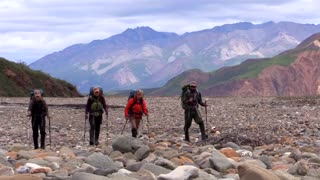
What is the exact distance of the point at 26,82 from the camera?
210 feet

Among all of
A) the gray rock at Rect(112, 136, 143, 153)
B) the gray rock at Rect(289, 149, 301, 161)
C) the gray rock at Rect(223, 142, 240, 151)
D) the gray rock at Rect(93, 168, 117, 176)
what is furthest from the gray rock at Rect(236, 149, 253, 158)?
the gray rock at Rect(93, 168, 117, 176)

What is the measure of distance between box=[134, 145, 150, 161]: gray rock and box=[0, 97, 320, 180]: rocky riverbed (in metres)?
0.02

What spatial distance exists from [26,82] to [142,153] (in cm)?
5048

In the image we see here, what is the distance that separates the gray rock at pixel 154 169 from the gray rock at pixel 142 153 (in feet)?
7.13

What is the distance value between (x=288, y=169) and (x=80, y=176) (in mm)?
4560

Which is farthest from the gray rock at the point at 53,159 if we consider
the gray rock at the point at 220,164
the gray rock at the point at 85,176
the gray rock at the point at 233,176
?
the gray rock at the point at 233,176

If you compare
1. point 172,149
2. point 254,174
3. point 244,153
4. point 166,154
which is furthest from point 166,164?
point 244,153

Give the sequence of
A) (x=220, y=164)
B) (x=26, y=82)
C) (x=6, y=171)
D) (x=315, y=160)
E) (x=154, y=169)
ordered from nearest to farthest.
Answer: (x=6, y=171), (x=154, y=169), (x=220, y=164), (x=315, y=160), (x=26, y=82)

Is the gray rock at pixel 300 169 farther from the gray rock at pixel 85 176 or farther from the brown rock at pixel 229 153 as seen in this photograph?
the gray rock at pixel 85 176

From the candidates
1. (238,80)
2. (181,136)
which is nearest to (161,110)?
(181,136)

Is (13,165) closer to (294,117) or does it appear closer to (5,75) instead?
(294,117)

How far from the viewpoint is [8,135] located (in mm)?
24766

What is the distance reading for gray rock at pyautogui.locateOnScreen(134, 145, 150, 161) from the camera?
14956 mm

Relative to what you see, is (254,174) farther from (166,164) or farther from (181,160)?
(181,160)
